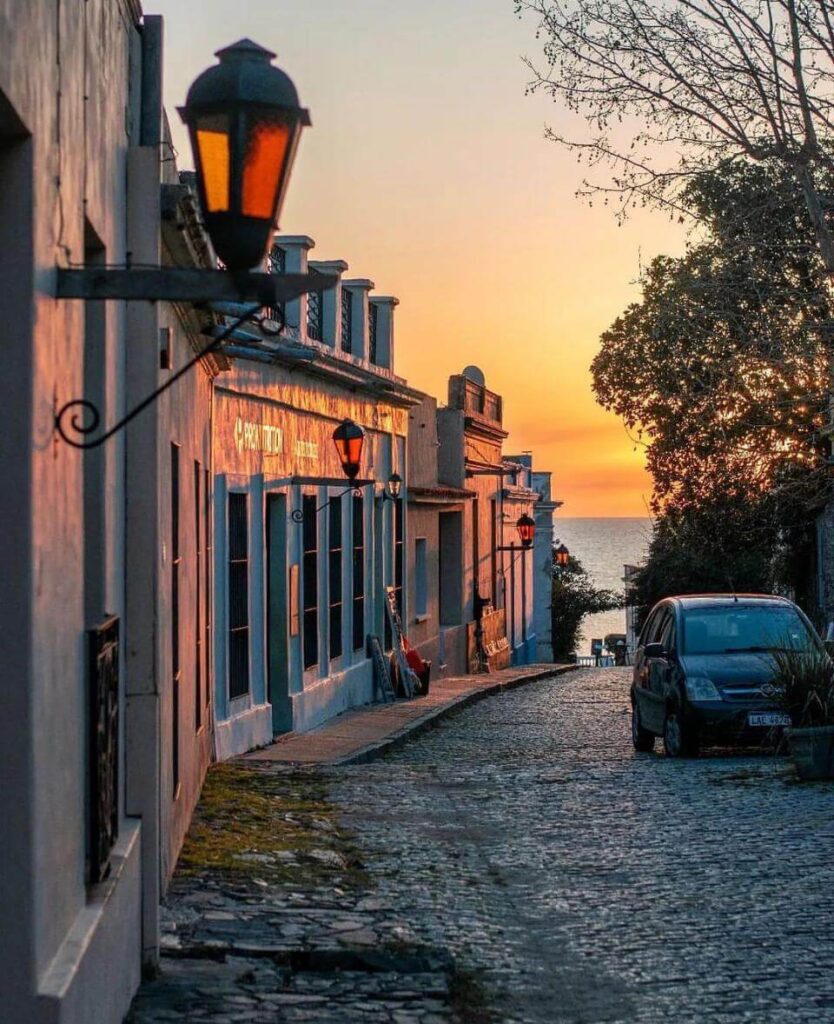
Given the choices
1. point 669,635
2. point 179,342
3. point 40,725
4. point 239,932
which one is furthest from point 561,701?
point 40,725

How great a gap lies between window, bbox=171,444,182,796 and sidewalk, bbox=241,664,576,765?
5556 millimetres

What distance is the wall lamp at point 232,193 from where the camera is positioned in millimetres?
4891

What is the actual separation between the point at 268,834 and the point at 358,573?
481 inches

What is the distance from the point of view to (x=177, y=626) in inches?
384

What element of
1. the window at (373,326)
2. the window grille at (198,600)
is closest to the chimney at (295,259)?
the window at (373,326)

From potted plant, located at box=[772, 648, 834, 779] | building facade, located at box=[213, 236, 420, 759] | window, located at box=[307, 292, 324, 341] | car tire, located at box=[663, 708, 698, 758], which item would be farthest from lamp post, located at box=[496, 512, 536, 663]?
potted plant, located at box=[772, 648, 834, 779]

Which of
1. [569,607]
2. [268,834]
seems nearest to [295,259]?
[268,834]

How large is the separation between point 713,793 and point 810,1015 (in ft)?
22.5

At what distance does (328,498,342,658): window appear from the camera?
21031 mm

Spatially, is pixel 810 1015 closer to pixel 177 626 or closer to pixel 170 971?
pixel 170 971

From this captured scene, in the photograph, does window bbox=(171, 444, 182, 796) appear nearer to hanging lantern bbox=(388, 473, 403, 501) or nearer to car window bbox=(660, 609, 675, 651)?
car window bbox=(660, 609, 675, 651)

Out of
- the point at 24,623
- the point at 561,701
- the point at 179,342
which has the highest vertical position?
the point at 179,342

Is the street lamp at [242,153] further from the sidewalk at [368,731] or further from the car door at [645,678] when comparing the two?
the car door at [645,678]

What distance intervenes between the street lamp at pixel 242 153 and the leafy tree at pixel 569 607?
5110 cm
